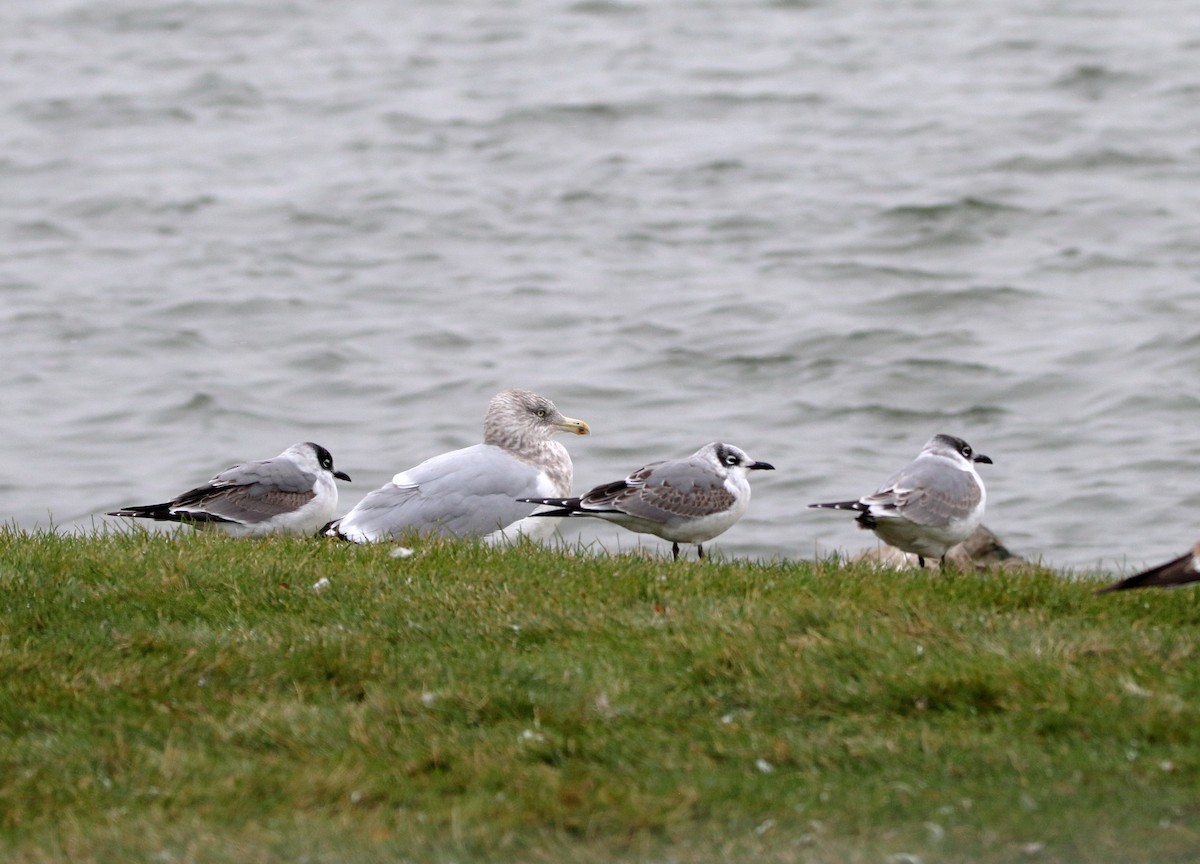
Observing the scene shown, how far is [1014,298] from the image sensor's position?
78.3ft

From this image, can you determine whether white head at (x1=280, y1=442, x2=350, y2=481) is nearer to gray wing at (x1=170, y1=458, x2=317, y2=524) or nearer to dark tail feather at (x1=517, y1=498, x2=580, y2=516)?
gray wing at (x1=170, y1=458, x2=317, y2=524)

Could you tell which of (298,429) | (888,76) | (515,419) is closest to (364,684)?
(515,419)

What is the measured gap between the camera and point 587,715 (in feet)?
21.6

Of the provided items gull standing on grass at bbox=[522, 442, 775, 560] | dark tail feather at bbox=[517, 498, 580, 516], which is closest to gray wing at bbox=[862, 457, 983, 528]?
gull standing on grass at bbox=[522, 442, 775, 560]

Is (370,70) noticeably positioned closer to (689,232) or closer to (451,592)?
(689,232)

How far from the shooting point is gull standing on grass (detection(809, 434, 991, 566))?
9.10 m

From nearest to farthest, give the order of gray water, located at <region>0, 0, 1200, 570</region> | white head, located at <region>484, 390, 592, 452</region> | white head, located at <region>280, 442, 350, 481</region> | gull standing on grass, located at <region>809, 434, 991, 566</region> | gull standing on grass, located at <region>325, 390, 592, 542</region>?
gull standing on grass, located at <region>809, 434, 991, 566</region>
gull standing on grass, located at <region>325, 390, 592, 542</region>
white head, located at <region>280, 442, 350, 481</region>
white head, located at <region>484, 390, 592, 452</region>
gray water, located at <region>0, 0, 1200, 570</region>

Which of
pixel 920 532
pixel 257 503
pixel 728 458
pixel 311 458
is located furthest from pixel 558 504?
pixel 920 532

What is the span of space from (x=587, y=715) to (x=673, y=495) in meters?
3.33

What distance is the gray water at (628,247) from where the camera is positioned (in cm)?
1972

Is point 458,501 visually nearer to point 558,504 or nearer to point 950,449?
point 558,504

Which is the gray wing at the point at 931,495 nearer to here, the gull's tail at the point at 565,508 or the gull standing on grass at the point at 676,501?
the gull standing on grass at the point at 676,501

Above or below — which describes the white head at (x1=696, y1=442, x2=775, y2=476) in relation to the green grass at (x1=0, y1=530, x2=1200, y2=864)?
below

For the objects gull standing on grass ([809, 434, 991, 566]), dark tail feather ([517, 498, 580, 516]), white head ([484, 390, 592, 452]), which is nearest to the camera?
gull standing on grass ([809, 434, 991, 566])
